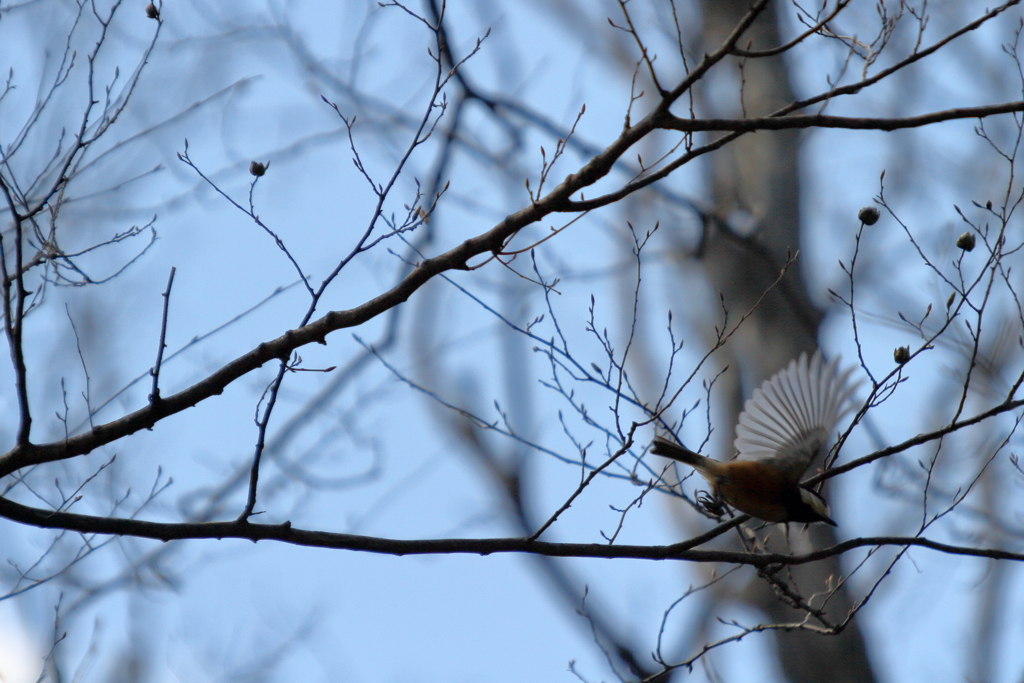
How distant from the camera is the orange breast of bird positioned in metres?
3.15

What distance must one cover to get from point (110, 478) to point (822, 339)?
371 centimetres

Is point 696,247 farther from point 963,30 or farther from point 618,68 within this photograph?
point 963,30

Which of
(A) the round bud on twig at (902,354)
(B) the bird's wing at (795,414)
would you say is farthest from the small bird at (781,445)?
(A) the round bud on twig at (902,354)

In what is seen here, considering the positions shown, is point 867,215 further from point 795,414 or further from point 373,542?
point 373,542

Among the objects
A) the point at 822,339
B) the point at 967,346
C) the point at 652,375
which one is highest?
the point at 652,375

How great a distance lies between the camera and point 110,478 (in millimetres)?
4012

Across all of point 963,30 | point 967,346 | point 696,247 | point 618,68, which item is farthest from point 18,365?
point 618,68

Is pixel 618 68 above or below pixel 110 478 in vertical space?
above

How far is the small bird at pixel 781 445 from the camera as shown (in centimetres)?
311

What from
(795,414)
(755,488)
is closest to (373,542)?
(755,488)

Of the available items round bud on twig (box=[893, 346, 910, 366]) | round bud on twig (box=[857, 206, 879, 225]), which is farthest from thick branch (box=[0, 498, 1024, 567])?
round bud on twig (box=[857, 206, 879, 225])

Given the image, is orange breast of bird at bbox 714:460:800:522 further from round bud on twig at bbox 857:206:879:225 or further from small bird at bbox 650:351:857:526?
round bud on twig at bbox 857:206:879:225

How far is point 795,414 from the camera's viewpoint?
3.21m

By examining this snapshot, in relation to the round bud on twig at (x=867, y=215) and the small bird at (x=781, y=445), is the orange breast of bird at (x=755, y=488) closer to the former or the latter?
the small bird at (x=781, y=445)
